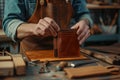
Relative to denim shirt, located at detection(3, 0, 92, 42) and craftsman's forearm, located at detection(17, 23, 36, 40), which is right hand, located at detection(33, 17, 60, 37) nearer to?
craftsman's forearm, located at detection(17, 23, 36, 40)

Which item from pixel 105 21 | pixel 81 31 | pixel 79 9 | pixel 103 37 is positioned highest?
pixel 79 9

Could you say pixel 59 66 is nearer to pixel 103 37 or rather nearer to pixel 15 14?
pixel 15 14

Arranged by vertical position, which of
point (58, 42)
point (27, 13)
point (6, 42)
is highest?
point (27, 13)

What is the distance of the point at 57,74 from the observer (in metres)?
1.17

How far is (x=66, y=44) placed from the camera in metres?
1.46

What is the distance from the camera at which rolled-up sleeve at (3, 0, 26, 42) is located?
1562 millimetres

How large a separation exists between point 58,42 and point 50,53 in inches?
4.7

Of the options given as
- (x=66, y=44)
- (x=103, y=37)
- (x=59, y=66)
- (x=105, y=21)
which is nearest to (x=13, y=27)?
(x=66, y=44)

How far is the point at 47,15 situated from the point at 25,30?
19 cm

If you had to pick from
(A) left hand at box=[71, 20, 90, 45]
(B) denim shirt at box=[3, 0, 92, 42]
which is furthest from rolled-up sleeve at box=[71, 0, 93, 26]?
(A) left hand at box=[71, 20, 90, 45]

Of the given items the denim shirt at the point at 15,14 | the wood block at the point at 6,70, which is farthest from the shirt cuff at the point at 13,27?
the wood block at the point at 6,70

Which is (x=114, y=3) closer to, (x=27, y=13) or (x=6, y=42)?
(x=6, y=42)

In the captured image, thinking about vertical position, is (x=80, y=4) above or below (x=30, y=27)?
above

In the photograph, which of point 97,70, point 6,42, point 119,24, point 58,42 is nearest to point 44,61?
point 58,42
